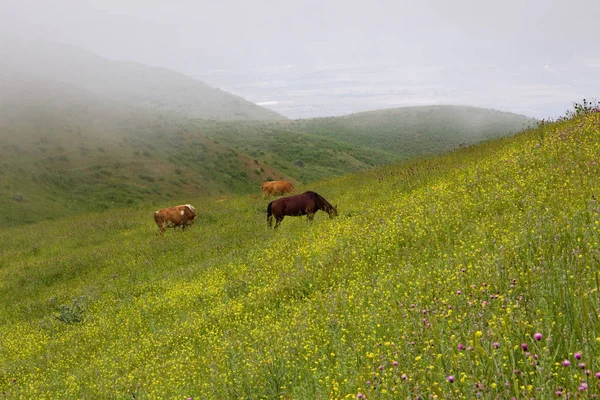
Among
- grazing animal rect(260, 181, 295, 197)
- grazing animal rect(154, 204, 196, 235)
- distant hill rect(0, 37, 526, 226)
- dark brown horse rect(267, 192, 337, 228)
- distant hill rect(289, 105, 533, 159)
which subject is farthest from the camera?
distant hill rect(289, 105, 533, 159)

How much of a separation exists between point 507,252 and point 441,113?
160388 mm

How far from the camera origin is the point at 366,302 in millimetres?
6445

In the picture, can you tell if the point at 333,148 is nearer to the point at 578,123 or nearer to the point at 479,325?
the point at 578,123

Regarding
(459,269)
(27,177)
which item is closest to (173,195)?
(27,177)

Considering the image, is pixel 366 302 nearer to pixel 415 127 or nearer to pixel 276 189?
pixel 276 189

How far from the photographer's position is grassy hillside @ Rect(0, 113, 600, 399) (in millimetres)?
3541

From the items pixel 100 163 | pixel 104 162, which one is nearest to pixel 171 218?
pixel 100 163

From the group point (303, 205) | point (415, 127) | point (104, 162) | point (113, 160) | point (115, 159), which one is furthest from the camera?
point (415, 127)

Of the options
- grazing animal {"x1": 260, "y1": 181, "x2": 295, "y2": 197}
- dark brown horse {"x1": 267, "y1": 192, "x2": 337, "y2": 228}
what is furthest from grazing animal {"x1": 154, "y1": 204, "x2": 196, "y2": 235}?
grazing animal {"x1": 260, "y1": 181, "x2": 295, "y2": 197}

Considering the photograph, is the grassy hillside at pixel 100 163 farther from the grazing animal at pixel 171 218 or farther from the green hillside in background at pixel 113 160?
the grazing animal at pixel 171 218

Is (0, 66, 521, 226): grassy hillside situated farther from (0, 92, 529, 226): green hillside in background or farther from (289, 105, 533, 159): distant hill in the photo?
(289, 105, 533, 159): distant hill

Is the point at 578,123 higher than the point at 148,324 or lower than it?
higher

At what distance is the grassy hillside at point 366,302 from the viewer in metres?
3.54

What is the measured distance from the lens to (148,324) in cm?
1014
